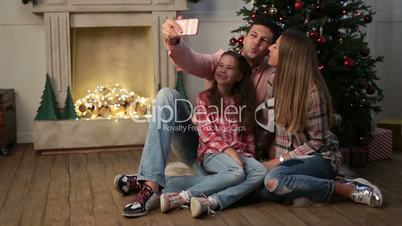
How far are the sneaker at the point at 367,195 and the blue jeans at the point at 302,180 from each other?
119mm

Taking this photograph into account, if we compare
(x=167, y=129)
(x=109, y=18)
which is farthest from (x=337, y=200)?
(x=109, y=18)

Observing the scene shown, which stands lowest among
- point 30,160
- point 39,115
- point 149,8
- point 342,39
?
point 30,160

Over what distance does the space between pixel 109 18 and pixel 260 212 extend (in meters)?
2.37

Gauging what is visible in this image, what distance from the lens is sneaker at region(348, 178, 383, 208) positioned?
7.93 feet

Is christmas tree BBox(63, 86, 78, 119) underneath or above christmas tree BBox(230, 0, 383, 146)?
underneath

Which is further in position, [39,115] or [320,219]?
[39,115]

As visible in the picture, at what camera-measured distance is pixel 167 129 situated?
2467 millimetres

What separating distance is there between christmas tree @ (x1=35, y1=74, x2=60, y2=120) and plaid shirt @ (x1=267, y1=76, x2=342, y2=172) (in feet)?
6.57

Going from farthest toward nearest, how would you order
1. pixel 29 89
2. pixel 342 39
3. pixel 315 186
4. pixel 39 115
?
pixel 29 89, pixel 39 115, pixel 342 39, pixel 315 186

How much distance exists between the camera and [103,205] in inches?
99.6

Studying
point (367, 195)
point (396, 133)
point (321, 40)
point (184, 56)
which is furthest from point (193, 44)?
point (367, 195)

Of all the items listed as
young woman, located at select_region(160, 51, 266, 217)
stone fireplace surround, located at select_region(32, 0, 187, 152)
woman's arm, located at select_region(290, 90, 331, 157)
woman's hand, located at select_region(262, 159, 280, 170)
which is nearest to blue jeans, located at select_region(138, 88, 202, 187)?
young woman, located at select_region(160, 51, 266, 217)

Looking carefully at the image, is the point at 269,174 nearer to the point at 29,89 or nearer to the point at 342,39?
the point at 342,39

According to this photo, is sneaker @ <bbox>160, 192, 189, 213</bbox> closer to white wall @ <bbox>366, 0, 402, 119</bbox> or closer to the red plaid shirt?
the red plaid shirt
